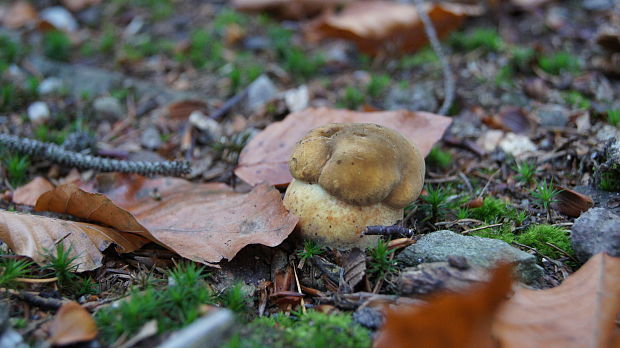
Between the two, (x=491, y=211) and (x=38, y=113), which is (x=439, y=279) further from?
(x=38, y=113)

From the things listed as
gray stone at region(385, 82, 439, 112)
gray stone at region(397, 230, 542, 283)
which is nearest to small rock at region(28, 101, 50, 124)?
gray stone at region(385, 82, 439, 112)

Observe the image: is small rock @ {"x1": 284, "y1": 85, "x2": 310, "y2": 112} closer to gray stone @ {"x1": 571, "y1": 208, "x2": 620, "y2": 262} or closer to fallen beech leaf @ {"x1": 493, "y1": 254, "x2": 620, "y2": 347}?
gray stone @ {"x1": 571, "y1": 208, "x2": 620, "y2": 262}

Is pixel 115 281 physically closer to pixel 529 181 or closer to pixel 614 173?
pixel 529 181

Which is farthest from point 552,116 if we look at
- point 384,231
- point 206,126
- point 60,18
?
point 60,18

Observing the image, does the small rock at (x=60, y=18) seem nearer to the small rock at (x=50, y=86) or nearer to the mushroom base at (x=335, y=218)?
the small rock at (x=50, y=86)

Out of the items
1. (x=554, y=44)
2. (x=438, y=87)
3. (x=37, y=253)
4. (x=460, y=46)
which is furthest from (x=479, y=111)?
(x=37, y=253)

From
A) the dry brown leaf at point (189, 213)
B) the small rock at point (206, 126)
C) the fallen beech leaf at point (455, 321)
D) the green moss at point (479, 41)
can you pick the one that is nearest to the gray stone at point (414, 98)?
the green moss at point (479, 41)
